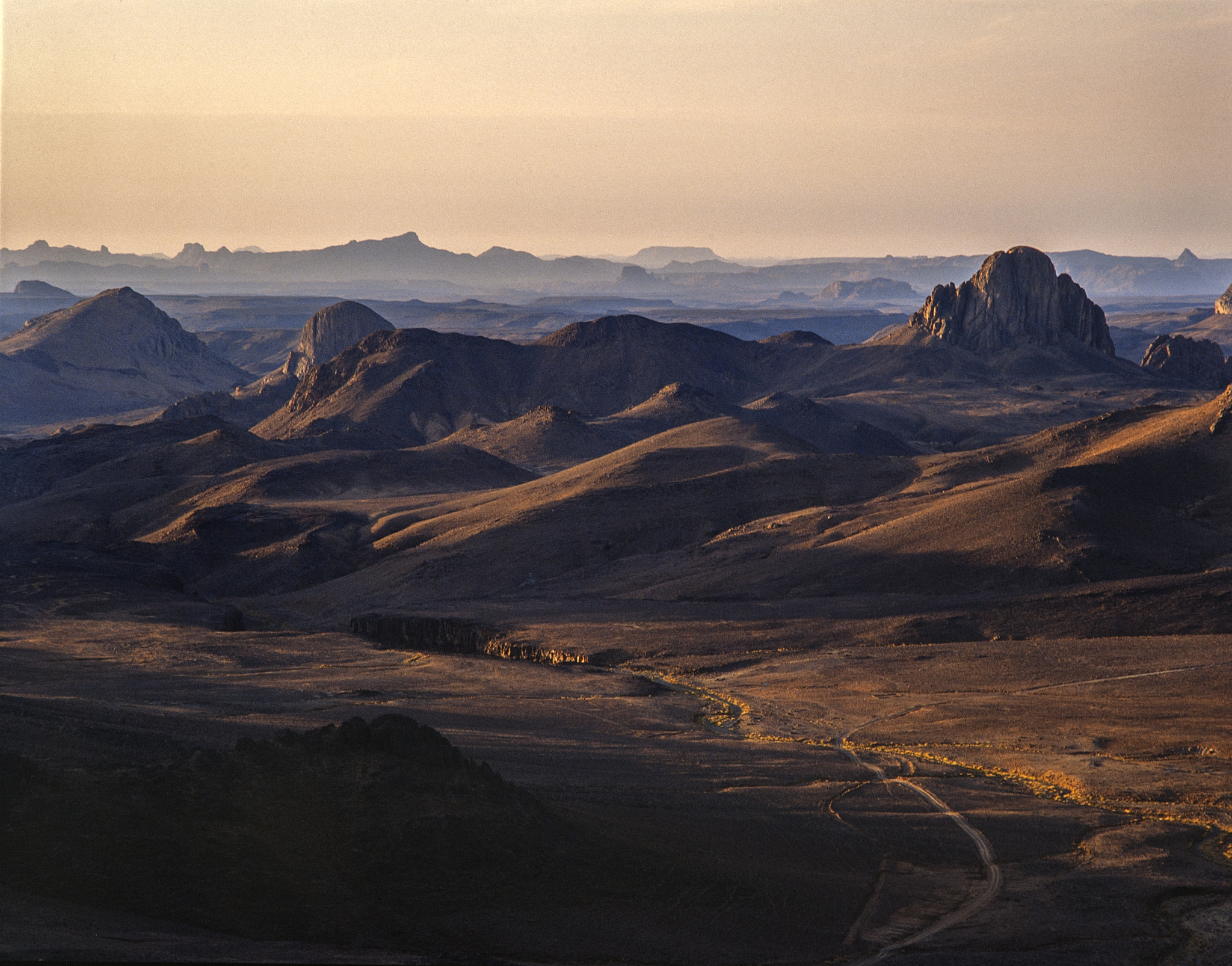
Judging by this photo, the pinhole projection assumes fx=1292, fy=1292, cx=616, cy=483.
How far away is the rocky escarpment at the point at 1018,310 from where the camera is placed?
6772 inches

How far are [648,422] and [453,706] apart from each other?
297 ft

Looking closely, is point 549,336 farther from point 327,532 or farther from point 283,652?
point 283,652

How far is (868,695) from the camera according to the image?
43.8m

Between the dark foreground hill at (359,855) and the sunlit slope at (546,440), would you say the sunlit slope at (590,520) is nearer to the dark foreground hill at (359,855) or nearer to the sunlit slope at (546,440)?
the sunlit slope at (546,440)

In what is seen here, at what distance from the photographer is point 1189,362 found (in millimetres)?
177750

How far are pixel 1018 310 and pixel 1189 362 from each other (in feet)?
86.9

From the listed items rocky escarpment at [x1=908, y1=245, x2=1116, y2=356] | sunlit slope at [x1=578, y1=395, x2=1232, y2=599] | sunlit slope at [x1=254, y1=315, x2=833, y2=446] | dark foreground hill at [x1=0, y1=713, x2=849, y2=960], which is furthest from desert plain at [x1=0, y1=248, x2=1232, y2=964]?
rocky escarpment at [x1=908, y1=245, x2=1116, y2=356]

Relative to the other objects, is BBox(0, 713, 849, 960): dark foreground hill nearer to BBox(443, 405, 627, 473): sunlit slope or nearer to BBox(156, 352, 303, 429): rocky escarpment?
BBox(443, 405, 627, 473): sunlit slope

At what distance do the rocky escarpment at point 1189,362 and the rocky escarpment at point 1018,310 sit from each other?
8.22 metres

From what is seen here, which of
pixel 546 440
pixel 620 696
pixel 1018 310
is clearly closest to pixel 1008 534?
pixel 620 696

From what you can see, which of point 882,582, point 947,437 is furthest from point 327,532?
point 947,437

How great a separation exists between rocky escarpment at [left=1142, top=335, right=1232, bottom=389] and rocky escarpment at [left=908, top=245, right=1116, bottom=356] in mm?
8223

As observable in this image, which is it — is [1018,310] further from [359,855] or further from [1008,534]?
[359,855]

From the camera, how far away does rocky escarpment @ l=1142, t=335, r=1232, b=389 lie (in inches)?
6875
